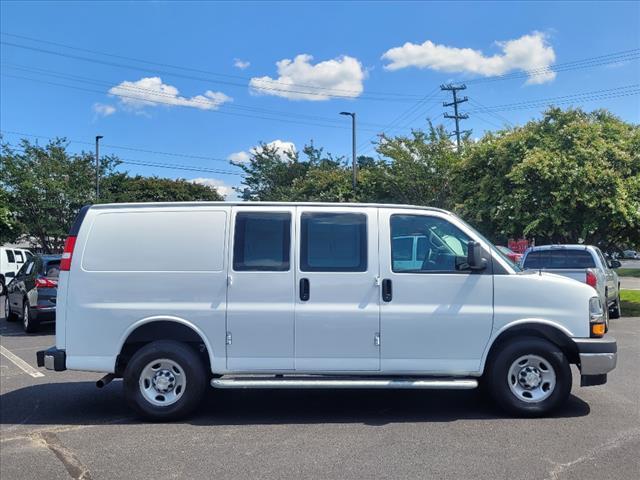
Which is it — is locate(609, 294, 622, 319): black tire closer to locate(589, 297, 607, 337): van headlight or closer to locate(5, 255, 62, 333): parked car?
locate(589, 297, 607, 337): van headlight

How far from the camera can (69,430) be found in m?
5.70

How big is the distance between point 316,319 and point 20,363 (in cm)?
578

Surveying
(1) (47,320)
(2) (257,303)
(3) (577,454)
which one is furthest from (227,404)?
(1) (47,320)

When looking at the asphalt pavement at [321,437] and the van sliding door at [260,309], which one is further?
the van sliding door at [260,309]

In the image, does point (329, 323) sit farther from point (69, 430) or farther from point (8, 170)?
point (8, 170)

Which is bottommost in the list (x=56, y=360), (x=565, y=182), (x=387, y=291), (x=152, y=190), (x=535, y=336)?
(x=56, y=360)

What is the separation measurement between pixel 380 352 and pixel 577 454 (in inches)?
74.9

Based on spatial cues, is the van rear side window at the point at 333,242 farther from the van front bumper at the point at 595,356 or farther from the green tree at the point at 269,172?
the green tree at the point at 269,172

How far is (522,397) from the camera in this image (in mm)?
→ 5879

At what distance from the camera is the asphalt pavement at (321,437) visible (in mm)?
4633

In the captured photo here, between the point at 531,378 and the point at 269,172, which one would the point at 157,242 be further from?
the point at 269,172

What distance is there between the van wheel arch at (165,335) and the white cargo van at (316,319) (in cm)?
1

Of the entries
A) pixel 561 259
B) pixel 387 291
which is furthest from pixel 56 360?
pixel 561 259

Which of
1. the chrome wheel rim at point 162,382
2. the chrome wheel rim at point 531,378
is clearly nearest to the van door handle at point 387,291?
the chrome wheel rim at point 531,378
